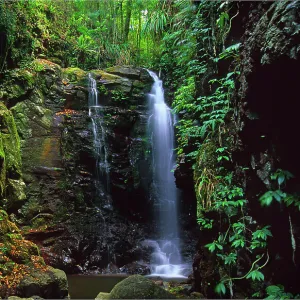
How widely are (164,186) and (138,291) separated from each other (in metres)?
5.94

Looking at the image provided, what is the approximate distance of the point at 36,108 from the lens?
9.98m

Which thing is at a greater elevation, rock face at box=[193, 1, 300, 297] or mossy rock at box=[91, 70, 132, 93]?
mossy rock at box=[91, 70, 132, 93]

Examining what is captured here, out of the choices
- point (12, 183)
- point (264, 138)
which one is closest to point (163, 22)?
point (12, 183)

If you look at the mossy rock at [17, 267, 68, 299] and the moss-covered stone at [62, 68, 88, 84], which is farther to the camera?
the moss-covered stone at [62, 68, 88, 84]

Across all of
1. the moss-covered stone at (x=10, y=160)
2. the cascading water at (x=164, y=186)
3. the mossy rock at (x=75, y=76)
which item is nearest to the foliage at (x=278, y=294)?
the cascading water at (x=164, y=186)

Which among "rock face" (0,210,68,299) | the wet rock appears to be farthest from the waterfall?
"rock face" (0,210,68,299)

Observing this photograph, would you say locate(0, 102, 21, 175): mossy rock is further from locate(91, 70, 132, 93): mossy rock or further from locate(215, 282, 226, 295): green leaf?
locate(215, 282, 226, 295): green leaf

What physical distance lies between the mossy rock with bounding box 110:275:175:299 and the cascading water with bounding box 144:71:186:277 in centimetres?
A: 395

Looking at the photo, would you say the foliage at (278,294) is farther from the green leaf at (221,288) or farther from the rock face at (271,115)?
the green leaf at (221,288)

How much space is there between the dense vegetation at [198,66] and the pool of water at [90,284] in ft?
8.48

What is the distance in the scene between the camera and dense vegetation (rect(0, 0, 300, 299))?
12.5 feet

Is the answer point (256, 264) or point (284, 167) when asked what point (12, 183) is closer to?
point (256, 264)

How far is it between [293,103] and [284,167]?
632mm

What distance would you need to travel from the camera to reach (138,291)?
→ 4.20 metres
